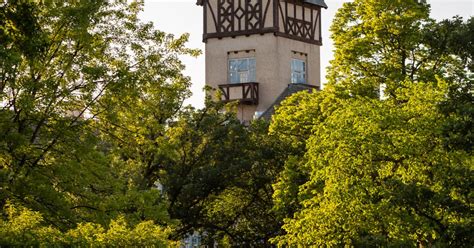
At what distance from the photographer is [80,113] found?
24844 millimetres

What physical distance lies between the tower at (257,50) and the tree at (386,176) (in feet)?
72.9

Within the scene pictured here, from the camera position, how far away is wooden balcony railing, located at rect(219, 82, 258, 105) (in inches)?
2045

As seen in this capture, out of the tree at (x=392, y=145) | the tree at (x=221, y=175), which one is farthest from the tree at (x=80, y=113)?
the tree at (x=221, y=175)

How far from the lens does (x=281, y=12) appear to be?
52.7m

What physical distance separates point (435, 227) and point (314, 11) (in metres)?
29.8

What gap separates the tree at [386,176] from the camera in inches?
1051

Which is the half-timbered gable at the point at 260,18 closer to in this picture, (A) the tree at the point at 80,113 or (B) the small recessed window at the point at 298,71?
(B) the small recessed window at the point at 298,71

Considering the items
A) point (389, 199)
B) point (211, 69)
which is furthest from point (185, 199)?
point (211, 69)

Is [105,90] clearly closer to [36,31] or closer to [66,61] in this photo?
[66,61]

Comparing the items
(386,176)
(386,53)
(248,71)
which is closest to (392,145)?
(386,176)

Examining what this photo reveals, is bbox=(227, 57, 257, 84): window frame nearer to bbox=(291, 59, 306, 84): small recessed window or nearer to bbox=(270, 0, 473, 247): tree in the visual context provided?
bbox=(291, 59, 306, 84): small recessed window

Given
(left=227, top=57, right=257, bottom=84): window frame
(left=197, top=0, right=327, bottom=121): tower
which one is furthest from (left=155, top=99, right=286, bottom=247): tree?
(left=227, top=57, right=257, bottom=84): window frame

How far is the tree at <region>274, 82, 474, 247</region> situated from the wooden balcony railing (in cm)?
2242

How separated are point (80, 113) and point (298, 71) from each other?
2981cm
